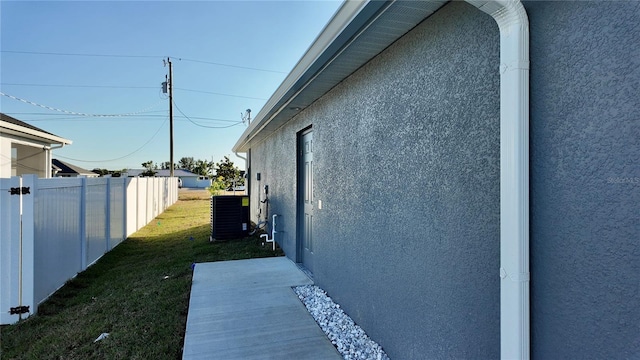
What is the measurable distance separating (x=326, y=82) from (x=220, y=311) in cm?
321

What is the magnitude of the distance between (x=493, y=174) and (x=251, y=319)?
318 centimetres

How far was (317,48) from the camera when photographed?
3.12 m

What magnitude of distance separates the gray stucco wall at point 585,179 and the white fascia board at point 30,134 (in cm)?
1380

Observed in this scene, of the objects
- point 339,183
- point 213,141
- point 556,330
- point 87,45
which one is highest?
point 87,45

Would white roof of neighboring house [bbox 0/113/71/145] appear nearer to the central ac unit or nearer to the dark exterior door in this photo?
the central ac unit

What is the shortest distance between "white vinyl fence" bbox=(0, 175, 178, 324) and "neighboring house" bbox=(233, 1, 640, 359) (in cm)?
397

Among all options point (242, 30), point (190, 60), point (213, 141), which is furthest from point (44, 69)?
point (242, 30)

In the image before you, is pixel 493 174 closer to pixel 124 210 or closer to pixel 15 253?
pixel 15 253

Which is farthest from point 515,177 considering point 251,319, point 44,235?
A: point 44,235

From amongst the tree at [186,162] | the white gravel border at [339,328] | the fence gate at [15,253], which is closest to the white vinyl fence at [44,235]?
the fence gate at [15,253]

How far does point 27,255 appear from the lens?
4203 mm

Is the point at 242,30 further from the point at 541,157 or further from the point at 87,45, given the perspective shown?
the point at 541,157

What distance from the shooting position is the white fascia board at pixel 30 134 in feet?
34.2

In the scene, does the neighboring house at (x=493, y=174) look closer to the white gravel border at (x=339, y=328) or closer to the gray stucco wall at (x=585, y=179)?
the gray stucco wall at (x=585, y=179)
